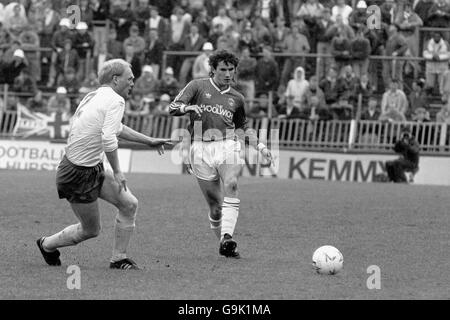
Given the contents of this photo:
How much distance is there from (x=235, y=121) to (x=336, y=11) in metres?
17.3

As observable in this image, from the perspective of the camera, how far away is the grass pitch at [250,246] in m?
9.84

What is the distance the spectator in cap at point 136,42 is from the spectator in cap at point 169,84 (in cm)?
98

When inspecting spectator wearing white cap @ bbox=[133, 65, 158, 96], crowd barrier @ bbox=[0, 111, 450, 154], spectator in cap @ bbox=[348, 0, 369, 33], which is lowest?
crowd barrier @ bbox=[0, 111, 450, 154]

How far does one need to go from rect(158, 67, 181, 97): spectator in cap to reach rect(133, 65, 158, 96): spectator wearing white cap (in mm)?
226

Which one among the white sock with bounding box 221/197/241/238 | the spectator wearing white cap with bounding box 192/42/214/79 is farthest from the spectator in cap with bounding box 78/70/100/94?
the white sock with bounding box 221/197/241/238

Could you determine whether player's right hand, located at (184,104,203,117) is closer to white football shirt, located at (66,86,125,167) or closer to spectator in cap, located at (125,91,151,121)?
white football shirt, located at (66,86,125,167)

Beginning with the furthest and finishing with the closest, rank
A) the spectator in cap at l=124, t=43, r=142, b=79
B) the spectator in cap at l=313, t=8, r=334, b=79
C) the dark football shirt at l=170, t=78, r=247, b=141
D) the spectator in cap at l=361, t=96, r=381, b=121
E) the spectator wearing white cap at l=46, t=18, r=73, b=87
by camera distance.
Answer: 1. the spectator wearing white cap at l=46, t=18, r=73, b=87
2. the spectator in cap at l=124, t=43, r=142, b=79
3. the spectator in cap at l=313, t=8, r=334, b=79
4. the spectator in cap at l=361, t=96, r=381, b=121
5. the dark football shirt at l=170, t=78, r=247, b=141

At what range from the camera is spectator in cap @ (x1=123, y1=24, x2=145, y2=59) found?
30.7m

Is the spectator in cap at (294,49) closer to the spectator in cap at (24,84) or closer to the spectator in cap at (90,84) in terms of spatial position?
the spectator in cap at (90,84)

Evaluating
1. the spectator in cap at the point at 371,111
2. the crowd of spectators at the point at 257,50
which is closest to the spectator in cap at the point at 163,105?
the crowd of spectators at the point at 257,50

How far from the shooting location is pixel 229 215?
40.2 ft

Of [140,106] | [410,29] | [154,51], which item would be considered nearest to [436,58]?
[410,29]
